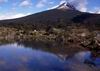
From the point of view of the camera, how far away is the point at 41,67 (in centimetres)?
3256

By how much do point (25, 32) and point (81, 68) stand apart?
196 ft

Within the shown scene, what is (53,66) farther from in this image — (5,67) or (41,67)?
(5,67)

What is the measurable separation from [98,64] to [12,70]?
11.3m

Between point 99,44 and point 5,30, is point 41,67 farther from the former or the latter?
point 5,30

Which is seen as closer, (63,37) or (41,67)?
(41,67)

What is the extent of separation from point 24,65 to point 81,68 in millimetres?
6905

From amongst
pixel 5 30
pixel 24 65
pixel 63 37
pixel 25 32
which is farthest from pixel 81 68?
pixel 5 30

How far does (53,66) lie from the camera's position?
3331 cm

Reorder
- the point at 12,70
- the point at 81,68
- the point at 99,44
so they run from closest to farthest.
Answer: the point at 12,70, the point at 81,68, the point at 99,44

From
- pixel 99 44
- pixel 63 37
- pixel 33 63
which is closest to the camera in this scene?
pixel 33 63

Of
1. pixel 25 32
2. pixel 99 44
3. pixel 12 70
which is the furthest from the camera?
pixel 25 32

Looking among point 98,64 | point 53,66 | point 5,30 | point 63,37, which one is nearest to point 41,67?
point 53,66

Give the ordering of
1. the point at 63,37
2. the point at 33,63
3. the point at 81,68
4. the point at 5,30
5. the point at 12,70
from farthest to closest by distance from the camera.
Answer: the point at 5,30 → the point at 63,37 → the point at 33,63 → the point at 81,68 → the point at 12,70

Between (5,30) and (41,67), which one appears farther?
(5,30)
